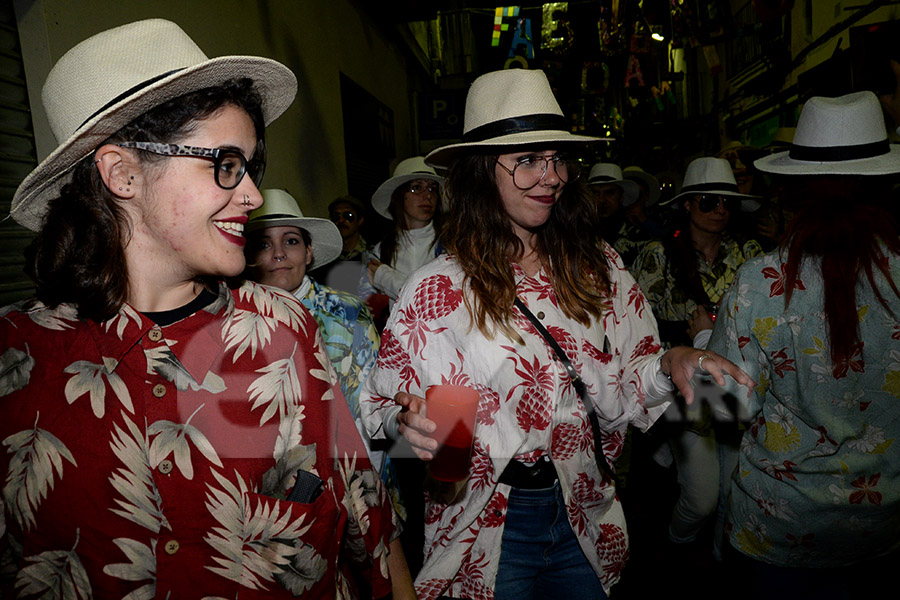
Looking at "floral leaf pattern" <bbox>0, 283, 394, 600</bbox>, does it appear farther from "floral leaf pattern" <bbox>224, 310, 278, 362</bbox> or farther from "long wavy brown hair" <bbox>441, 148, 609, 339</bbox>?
"long wavy brown hair" <bbox>441, 148, 609, 339</bbox>

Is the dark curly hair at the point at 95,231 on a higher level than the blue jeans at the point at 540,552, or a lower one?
higher

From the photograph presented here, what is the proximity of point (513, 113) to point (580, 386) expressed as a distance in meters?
1.04

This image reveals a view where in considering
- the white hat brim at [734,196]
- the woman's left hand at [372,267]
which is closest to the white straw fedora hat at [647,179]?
the white hat brim at [734,196]

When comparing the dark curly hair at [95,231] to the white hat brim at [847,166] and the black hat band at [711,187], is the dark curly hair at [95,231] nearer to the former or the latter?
the white hat brim at [847,166]

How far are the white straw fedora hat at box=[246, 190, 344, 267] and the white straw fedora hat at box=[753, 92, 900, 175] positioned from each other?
89.9 inches

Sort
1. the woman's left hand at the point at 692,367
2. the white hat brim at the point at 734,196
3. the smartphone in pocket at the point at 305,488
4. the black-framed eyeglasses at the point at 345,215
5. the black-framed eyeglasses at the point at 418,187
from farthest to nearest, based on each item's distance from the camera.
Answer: the black-framed eyeglasses at the point at 345,215 → the black-framed eyeglasses at the point at 418,187 → the white hat brim at the point at 734,196 → the woman's left hand at the point at 692,367 → the smartphone in pocket at the point at 305,488


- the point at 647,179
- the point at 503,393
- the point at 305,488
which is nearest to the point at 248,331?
the point at 305,488

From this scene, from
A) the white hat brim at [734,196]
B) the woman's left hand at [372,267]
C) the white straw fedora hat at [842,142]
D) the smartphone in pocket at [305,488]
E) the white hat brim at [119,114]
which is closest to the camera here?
the white hat brim at [119,114]

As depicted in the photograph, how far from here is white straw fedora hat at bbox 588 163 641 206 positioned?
6977mm

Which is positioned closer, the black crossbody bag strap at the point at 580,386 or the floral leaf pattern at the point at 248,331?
the floral leaf pattern at the point at 248,331

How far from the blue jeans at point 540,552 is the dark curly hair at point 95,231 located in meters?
1.40

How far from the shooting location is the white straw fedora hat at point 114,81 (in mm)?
1173

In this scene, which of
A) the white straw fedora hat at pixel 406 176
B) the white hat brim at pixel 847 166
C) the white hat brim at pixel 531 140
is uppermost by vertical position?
the white straw fedora hat at pixel 406 176

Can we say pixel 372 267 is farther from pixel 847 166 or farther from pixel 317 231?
pixel 847 166
